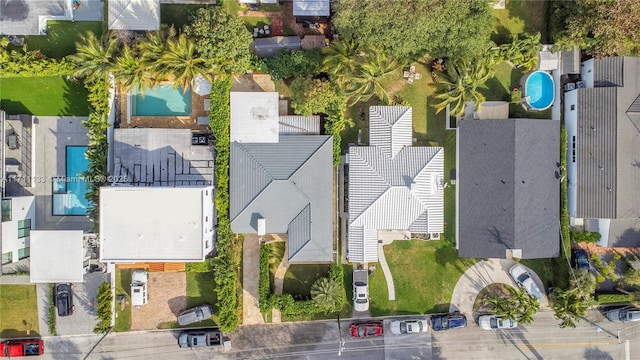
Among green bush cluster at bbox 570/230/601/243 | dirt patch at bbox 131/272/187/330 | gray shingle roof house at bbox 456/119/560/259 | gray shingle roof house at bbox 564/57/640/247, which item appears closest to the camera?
gray shingle roof house at bbox 456/119/560/259

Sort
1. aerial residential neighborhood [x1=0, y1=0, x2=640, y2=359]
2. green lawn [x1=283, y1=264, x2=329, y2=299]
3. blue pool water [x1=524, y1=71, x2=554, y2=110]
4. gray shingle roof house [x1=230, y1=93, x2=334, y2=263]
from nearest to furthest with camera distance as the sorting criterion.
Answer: aerial residential neighborhood [x1=0, y1=0, x2=640, y2=359] < gray shingle roof house [x1=230, y1=93, x2=334, y2=263] < blue pool water [x1=524, y1=71, x2=554, y2=110] < green lawn [x1=283, y1=264, x2=329, y2=299]

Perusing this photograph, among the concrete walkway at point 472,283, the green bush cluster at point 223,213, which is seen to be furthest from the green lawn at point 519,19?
the green bush cluster at point 223,213

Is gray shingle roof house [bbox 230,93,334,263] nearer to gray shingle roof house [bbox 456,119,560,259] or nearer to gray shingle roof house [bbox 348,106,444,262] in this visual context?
gray shingle roof house [bbox 348,106,444,262]

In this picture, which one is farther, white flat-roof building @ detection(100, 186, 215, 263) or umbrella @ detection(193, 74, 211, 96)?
umbrella @ detection(193, 74, 211, 96)

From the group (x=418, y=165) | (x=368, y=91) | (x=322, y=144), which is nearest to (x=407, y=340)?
(x=418, y=165)

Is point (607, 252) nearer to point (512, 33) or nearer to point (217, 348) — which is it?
point (512, 33)

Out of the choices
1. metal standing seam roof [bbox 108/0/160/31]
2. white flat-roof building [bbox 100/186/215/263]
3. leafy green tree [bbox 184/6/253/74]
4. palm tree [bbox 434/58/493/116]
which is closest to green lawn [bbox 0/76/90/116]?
metal standing seam roof [bbox 108/0/160/31]

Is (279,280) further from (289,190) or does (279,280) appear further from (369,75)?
(369,75)
